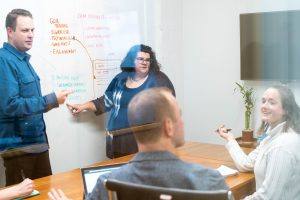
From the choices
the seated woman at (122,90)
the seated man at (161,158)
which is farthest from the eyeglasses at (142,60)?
the seated man at (161,158)

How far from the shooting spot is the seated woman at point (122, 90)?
3082mm

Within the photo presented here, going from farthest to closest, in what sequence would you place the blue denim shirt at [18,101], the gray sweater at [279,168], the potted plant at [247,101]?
1. the potted plant at [247,101]
2. the blue denim shirt at [18,101]
3. the gray sweater at [279,168]

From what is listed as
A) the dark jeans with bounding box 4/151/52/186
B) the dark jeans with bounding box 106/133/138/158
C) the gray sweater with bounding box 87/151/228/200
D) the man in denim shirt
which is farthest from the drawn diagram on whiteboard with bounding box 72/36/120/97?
the gray sweater with bounding box 87/151/228/200

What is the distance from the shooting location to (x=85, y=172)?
1.91m

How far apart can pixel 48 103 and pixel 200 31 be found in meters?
1.62

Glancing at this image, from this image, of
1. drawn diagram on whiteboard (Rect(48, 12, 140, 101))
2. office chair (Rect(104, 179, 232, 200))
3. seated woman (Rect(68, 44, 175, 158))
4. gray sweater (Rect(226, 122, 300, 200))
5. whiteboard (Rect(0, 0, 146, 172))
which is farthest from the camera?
seated woman (Rect(68, 44, 175, 158))

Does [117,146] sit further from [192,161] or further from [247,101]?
[192,161]

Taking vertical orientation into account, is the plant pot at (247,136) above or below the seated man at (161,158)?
below

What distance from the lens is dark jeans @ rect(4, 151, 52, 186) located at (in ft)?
8.63

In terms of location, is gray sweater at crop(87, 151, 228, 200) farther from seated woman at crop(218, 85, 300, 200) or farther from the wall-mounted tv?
the wall-mounted tv

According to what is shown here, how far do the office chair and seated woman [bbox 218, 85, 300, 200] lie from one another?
937 millimetres

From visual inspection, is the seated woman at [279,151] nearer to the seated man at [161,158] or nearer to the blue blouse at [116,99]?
the seated man at [161,158]

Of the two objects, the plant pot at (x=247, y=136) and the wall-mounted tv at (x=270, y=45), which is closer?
the wall-mounted tv at (x=270, y=45)

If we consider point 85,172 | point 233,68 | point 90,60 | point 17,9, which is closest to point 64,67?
point 90,60
